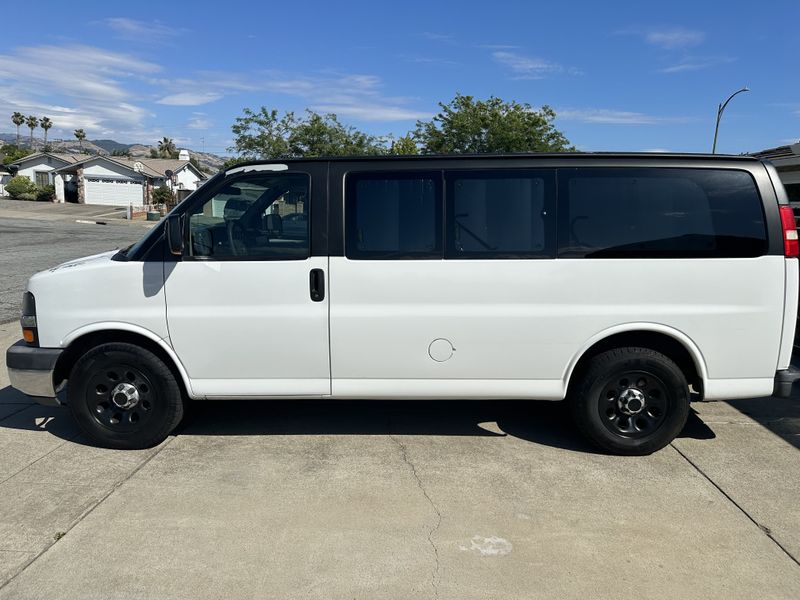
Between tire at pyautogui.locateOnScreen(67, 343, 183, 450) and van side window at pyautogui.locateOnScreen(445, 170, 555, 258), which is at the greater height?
van side window at pyautogui.locateOnScreen(445, 170, 555, 258)

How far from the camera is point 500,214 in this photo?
4297 mm

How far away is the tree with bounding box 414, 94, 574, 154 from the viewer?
39125 mm

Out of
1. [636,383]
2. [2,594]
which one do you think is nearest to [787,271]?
[636,383]

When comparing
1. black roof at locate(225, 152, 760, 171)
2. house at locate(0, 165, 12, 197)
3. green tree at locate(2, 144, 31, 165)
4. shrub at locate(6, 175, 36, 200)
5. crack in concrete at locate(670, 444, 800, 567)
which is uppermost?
green tree at locate(2, 144, 31, 165)

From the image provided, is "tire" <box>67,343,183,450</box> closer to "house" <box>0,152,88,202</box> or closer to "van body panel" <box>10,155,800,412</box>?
"van body panel" <box>10,155,800,412</box>

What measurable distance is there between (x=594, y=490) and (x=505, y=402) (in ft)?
5.88

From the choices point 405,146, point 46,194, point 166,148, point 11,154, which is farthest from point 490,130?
point 166,148

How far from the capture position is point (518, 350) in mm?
4332

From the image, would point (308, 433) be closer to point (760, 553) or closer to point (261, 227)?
point (261, 227)

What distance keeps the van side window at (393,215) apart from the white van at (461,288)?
0.5 inches

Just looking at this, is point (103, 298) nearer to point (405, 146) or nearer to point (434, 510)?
point (434, 510)

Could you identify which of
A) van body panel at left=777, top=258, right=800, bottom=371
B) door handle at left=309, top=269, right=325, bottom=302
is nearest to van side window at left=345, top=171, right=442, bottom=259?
door handle at left=309, top=269, right=325, bottom=302

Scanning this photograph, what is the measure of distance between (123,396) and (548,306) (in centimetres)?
305

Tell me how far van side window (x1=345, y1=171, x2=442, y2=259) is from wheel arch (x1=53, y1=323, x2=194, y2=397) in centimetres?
147
